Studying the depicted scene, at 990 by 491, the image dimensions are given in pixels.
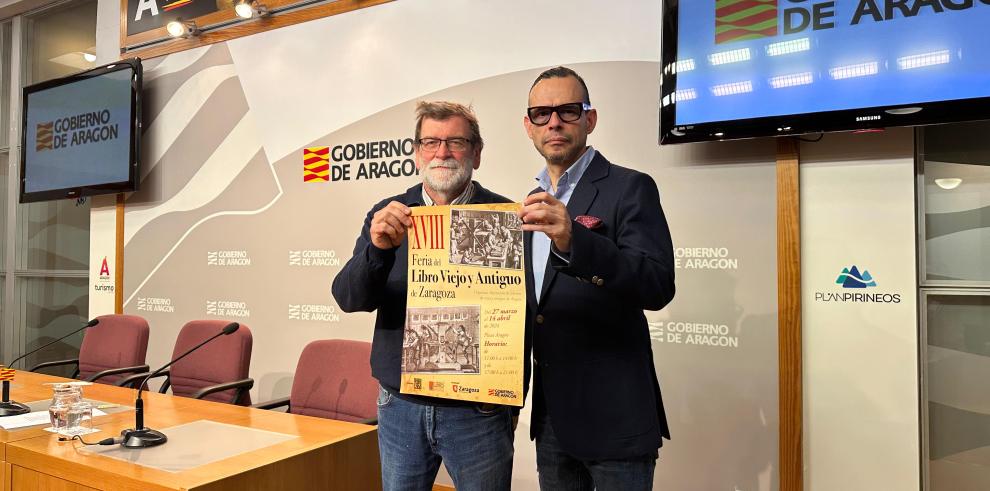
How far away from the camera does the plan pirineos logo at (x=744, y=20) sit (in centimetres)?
282

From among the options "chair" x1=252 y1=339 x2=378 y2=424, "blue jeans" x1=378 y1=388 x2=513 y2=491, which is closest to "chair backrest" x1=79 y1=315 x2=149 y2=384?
"chair" x1=252 y1=339 x2=378 y2=424

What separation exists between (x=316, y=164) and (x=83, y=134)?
7.69 feet

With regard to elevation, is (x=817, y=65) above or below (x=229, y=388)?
above

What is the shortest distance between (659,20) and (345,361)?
2193 mm

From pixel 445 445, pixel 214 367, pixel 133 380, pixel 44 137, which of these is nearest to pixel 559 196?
pixel 445 445

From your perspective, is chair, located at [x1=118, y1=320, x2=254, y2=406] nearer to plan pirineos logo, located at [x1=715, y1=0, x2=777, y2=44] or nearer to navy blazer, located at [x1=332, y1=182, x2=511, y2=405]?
navy blazer, located at [x1=332, y1=182, x2=511, y2=405]

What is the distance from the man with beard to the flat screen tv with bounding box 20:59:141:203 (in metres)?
4.15

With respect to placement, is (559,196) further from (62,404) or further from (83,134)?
(83,134)

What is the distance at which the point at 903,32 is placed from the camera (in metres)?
2.56

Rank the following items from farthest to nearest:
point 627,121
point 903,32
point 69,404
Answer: point 627,121 → point 903,32 → point 69,404

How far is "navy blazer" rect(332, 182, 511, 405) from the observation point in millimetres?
1635

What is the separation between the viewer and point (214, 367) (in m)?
3.55

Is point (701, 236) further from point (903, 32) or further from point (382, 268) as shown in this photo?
point (382, 268)

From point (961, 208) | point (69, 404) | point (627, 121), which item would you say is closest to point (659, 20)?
point (627, 121)
